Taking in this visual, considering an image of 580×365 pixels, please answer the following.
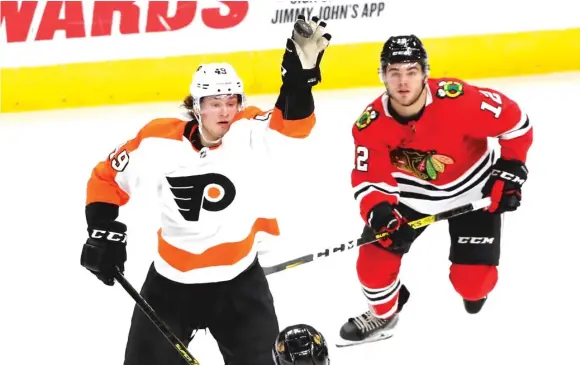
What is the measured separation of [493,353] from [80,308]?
4.94 ft

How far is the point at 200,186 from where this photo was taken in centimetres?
290

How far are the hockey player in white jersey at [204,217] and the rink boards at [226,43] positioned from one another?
2.84 metres

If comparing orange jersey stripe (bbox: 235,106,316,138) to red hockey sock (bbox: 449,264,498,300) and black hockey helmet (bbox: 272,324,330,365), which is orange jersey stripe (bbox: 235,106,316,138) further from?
red hockey sock (bbox: 449,264,498,300)

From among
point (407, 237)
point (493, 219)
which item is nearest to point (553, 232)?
point (493, 219)

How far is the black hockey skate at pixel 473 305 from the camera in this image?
3.68m

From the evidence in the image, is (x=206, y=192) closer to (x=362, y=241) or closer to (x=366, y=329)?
(x=362, y=241)

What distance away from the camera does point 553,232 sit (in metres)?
4.47

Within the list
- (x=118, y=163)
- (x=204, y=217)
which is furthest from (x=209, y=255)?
(x=118, y=163)

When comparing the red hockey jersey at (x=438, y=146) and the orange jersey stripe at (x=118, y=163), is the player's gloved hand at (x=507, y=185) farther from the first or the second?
the orange jersey stripe at (x=118, y=163)

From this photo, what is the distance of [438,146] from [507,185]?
0.27m

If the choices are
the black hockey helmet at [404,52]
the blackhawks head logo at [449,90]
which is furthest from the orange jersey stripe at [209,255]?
the blackhawks head logo at [449,90]

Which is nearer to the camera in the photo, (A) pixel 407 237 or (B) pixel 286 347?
(B) pixel 286 347

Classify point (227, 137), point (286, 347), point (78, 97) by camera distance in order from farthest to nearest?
point (78, 97) < point (227, 137) < point (286, 347)

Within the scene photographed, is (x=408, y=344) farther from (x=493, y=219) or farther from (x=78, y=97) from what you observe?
(x=78, y=97)
